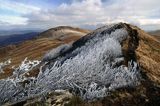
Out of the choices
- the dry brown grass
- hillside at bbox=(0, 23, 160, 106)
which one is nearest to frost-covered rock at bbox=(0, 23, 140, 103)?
hillside at bbox=(0, 23, 160, 106)

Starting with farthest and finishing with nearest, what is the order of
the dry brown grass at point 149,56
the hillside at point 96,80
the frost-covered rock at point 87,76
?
the dry brown grass at point 149,56, the frost-covered rock at point 87,76, the hillside at point 96,80

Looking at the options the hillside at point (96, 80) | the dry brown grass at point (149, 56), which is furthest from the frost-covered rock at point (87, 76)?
the dry brown grass at point (149, 56)

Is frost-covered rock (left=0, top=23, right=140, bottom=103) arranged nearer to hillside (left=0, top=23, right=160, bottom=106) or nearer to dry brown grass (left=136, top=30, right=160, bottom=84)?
hillside (left=0, top=23, right=160, bottom=106)

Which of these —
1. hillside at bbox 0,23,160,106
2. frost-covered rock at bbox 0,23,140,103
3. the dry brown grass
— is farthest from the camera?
the dry brown grass

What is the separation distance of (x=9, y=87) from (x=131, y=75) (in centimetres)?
410

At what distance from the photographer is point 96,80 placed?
11.6 meters

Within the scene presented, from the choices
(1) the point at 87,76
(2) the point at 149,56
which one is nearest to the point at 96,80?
(1) the point at 87,76

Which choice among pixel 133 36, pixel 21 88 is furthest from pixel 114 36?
pixel 21 88

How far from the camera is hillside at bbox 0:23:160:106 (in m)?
10.6

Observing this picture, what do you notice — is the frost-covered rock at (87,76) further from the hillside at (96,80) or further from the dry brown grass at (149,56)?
the dry brown grass at (149,56)

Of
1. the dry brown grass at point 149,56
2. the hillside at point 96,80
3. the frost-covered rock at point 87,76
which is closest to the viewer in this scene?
the hillside at point 96,80

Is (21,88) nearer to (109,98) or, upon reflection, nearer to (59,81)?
(59,81)

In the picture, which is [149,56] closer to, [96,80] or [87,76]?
[96,80]

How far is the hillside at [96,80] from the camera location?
34.9 ft
